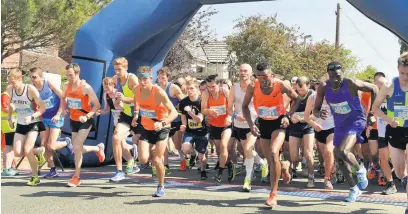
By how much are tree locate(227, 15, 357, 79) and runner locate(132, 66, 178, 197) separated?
25.5 metres

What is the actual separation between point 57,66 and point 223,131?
28980 millimetres

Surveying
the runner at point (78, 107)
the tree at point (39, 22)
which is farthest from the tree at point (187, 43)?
the runner at point (78, 107)

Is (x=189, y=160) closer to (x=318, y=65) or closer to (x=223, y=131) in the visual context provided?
(x=223, y=131)

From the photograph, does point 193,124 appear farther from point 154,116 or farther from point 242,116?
point 154,116

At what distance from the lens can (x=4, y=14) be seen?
1975 cm

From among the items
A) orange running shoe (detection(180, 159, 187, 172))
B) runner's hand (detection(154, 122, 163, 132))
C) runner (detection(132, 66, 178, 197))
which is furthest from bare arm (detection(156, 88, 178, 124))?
orange running shoe (detection(180, 159, 187, 172))

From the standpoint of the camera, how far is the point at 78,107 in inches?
326

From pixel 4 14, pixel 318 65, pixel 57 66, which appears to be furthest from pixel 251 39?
pixel 4 14

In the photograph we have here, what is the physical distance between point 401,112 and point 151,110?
3334mm

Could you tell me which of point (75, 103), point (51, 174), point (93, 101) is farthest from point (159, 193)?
point (51, 174)

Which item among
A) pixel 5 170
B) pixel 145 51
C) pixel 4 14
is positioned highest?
pixel 4 14

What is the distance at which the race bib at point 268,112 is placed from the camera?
6914 millimetres

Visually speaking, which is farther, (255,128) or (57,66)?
(57,66)

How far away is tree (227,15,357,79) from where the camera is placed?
32.8 m
